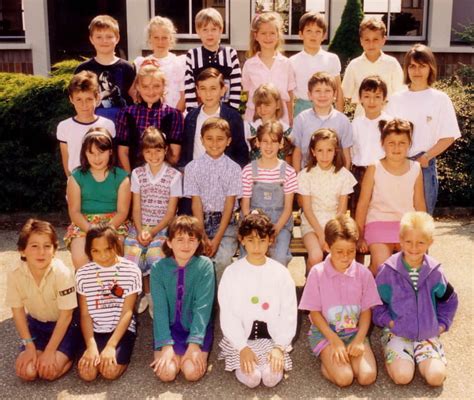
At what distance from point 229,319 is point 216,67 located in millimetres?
2545

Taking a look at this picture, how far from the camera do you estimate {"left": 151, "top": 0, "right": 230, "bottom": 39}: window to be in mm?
11914

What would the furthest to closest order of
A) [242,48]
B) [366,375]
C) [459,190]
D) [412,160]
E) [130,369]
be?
[242,48], [459,190], [412,160], [130,369], [366,375]

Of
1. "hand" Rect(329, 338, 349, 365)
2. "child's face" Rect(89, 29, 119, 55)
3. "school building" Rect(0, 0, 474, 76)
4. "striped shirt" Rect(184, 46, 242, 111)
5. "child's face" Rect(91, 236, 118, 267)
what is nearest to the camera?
"hand" Rect(329, 338, 349, 365)

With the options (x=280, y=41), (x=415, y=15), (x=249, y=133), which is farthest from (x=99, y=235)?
(x=415, y=15)

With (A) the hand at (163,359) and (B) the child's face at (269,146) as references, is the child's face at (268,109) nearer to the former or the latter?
(B) the child's face at (269,146)

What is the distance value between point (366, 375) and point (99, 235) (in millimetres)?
1877

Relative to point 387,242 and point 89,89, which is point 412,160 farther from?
point 89,89

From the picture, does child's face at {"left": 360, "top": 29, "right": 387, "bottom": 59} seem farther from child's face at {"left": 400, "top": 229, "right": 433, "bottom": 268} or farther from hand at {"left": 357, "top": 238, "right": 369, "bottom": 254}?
child's face at {"left": 400, "top": 229, "right": 433, "bottom": 268}

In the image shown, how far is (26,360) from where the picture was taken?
3.74m

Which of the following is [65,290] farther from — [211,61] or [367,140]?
[367,140]

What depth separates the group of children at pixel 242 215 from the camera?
151 inches

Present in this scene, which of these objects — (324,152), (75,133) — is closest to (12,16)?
(75,133)

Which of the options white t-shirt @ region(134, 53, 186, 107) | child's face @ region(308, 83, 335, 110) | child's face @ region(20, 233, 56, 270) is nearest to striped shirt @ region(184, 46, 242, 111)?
white t-shirt @ region(134, 53, 186, 107)

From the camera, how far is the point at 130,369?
3.93 meters
